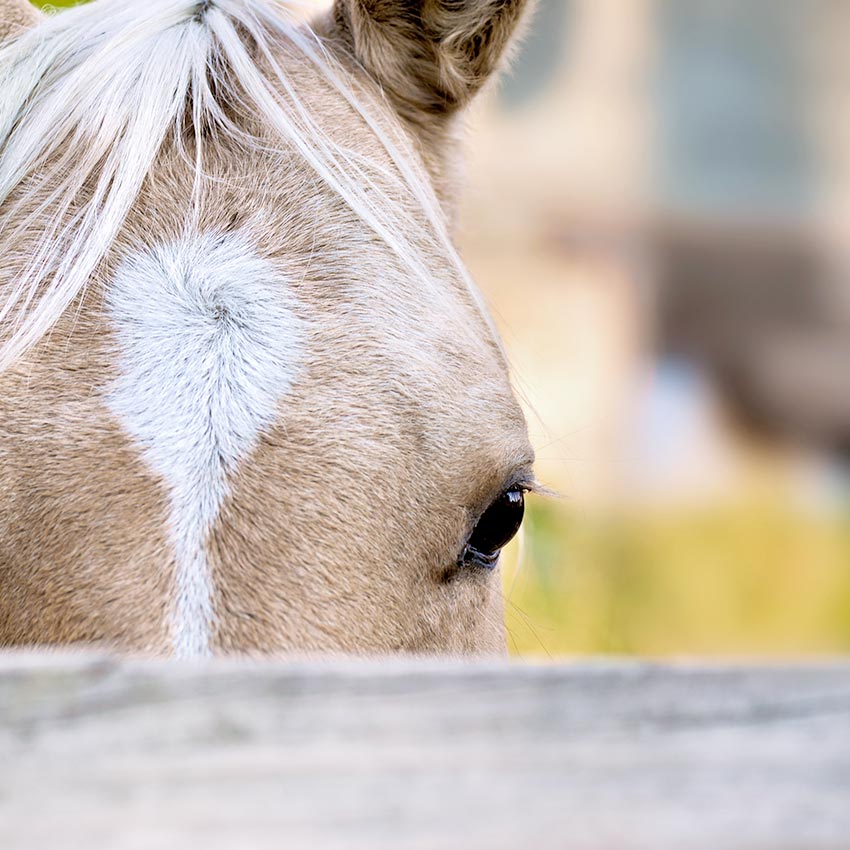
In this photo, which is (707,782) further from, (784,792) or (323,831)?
(323,831)

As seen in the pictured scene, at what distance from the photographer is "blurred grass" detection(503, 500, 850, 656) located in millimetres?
4328

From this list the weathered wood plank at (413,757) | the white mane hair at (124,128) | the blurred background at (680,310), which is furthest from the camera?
the blurred background at (680,310)

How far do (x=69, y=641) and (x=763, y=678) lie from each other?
0.68 m

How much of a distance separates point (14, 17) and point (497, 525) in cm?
108

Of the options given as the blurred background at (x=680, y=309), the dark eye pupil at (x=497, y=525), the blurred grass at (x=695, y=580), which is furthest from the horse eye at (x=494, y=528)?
the blurred grass at (x=695, y=580)

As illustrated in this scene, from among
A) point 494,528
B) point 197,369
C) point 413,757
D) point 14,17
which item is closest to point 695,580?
point 494,528

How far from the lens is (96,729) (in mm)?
543

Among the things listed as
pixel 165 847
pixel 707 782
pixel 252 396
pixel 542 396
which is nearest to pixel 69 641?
pixel 252 396

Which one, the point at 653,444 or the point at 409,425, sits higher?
the point at 409,425

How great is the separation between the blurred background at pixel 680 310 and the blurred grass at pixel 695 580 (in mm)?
14

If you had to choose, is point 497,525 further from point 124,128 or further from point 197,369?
point 124,128

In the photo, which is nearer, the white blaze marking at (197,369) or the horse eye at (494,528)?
the white blaze marking at (197,369)

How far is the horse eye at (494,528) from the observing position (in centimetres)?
125

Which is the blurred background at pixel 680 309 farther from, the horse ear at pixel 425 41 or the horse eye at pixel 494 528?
the horse eye at pixel 494 528
